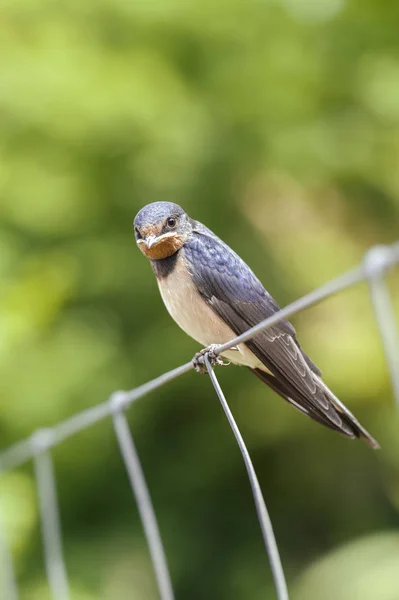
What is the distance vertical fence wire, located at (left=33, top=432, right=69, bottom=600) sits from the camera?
2734 mm

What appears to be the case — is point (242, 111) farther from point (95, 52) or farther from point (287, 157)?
point (95, 52)

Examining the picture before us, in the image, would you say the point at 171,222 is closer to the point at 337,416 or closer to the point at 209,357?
the point at 209,357

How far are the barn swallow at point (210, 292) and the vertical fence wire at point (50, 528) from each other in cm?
97

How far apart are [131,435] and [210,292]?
197 centimetres

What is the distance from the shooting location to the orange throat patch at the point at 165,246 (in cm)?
178

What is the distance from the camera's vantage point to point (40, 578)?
3.26 m

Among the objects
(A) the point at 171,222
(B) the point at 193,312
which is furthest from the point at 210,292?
(A) the point at 171,222

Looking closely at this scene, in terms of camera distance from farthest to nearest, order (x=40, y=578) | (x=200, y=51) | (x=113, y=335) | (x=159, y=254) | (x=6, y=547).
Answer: (x=200, y=51)
(x=113, y=335)
(x=40, y=578)
(x=6, y=547)
(x=159, y=254)

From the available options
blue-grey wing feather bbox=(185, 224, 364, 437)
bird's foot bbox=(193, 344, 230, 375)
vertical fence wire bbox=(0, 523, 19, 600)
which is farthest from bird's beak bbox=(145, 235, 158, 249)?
vertical fence wire bbox=(0, 523, 19, 600)

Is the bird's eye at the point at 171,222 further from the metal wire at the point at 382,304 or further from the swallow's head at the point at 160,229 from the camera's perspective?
the metal wire at the point at 382,304

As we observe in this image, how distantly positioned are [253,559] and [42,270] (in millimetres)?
1538

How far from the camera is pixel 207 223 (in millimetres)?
3611

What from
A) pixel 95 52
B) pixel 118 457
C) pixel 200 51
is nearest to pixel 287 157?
pixel 200 51

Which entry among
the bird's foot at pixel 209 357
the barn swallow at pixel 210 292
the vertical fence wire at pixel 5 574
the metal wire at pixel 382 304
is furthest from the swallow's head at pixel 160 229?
the vertical fence wire at pixel 5 574
